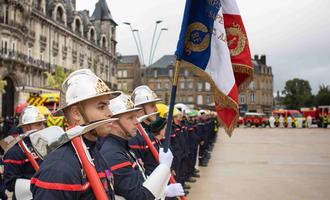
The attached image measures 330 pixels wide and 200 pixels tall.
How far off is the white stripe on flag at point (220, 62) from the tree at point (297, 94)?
257 ft

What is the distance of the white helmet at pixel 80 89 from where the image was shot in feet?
7.53

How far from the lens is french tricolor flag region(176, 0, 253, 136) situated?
3365mm

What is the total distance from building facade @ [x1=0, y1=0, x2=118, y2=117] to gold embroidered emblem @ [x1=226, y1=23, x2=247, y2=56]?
17820 millimetres

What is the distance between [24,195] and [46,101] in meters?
13.6

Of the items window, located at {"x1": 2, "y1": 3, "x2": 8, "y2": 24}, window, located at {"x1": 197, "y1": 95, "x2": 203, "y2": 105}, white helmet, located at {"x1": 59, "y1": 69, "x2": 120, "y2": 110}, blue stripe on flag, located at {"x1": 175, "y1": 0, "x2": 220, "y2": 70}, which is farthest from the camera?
window, located at {"x1": 197, "y1": 95, "x2": 203, "y2": 105}

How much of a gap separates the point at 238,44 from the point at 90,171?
2287 millimetres

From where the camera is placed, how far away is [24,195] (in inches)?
149

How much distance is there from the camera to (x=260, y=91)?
80.7 meters

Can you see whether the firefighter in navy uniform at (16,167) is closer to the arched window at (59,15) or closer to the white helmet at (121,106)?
the white helmet at (121,106)

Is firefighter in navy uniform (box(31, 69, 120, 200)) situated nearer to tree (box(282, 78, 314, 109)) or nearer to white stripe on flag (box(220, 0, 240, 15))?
white stripe on flag (box(220, 0, 240, 15))

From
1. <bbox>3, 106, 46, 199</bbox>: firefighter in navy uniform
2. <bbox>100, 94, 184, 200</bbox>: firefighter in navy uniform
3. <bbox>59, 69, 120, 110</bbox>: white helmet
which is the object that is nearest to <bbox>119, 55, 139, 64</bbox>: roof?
<bbox>3, 106, 46, 199</bbox>: firefighter in navy uniform

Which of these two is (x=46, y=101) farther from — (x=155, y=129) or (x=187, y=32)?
(x=187, y=32)

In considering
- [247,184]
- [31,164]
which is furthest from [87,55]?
[31,164]

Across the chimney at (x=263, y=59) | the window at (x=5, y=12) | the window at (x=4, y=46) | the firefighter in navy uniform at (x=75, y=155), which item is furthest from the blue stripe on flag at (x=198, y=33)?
the chimney at (x=263, y=59)
